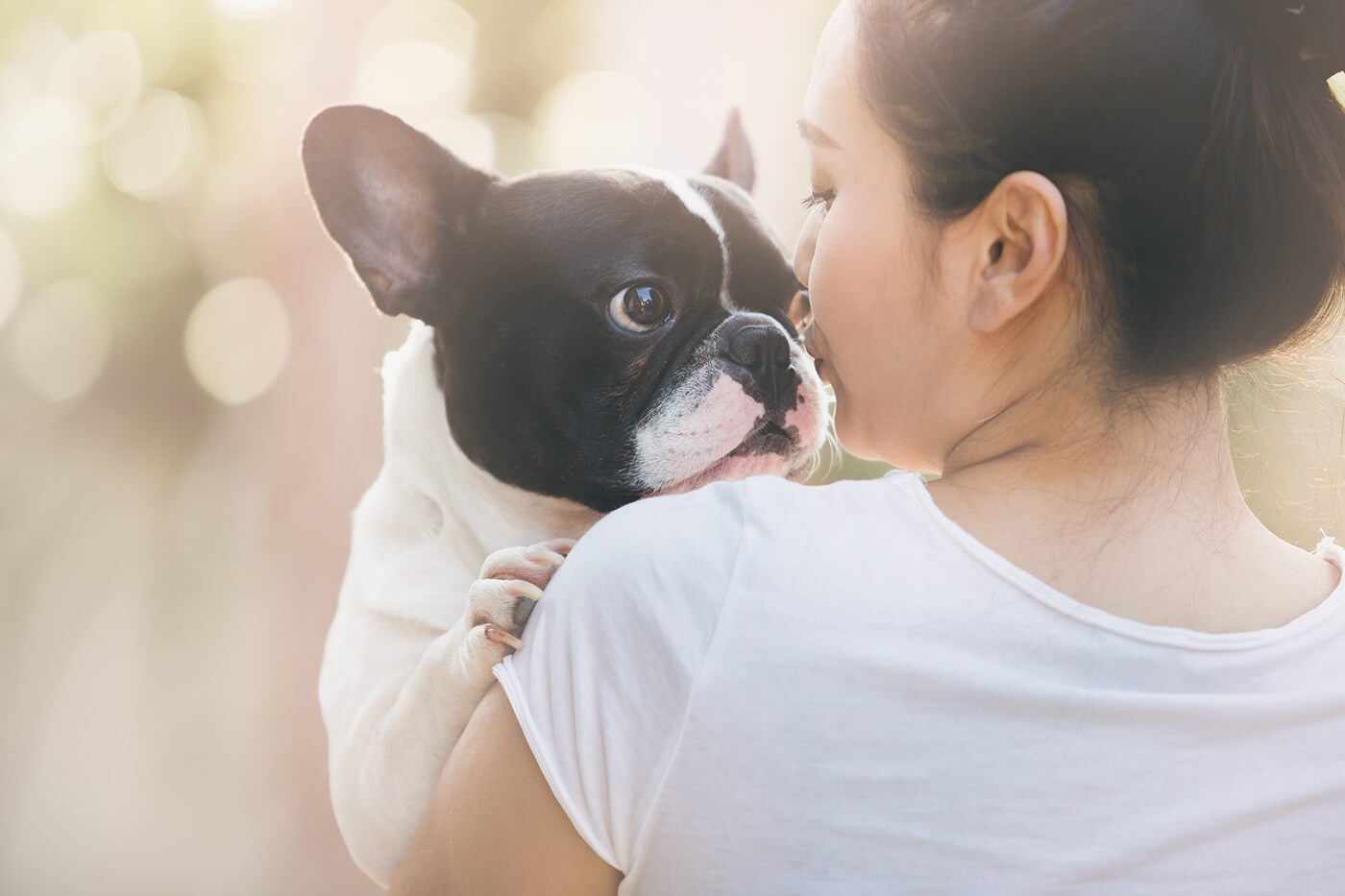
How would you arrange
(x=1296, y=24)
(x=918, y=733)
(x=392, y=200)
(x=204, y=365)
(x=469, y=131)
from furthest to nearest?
(x=204, y=365) < (x=469, y=131) < (x=392, y=200) < (x=1296, y=24) < (x=918, y=733)

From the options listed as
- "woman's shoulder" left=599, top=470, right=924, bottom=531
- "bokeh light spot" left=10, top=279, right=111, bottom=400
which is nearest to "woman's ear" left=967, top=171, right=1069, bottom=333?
"woman's shoulder" left=599, top=470, right=924, bottom=531

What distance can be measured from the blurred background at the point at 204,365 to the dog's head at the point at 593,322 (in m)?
1.33

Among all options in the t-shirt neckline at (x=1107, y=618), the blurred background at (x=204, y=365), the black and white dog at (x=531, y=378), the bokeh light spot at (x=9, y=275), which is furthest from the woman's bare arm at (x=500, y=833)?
the bokeh light spot at (x=9, y=275)

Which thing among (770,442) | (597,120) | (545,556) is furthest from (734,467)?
(597,120)

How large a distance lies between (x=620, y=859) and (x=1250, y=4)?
0.73 metres

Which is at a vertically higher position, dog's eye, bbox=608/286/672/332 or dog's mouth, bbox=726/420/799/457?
dog's eye, bbox=608/286/672/332

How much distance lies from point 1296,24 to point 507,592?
734 mm

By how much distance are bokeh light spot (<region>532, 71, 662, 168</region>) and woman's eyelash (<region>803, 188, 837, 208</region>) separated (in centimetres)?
193

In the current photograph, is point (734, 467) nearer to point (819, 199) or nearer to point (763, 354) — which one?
point (763, 354)

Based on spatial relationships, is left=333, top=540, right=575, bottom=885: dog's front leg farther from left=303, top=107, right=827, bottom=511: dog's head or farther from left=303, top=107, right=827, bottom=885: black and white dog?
left=303, top=107, right=827, bottom=511: dog's head

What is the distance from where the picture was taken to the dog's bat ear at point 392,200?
4.66ft

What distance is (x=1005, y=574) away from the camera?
737mm

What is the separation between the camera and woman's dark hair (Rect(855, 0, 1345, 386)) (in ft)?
2.63

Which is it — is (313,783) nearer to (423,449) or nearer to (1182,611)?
(423,449)
